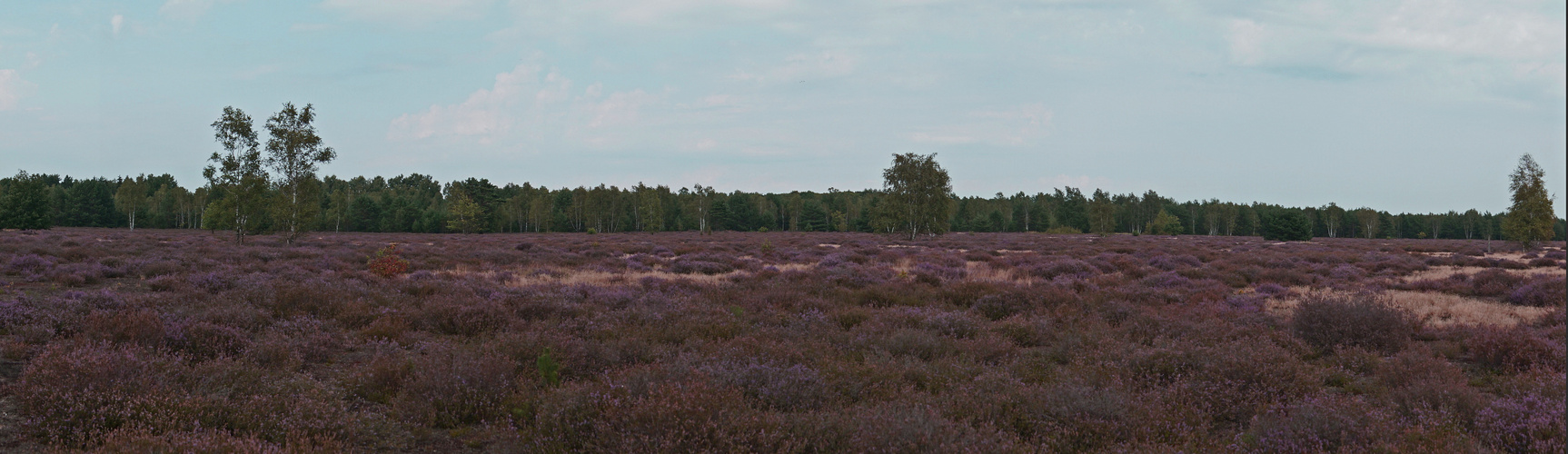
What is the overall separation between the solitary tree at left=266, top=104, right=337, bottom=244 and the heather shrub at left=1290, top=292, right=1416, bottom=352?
128 feet

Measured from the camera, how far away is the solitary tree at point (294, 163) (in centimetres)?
3353

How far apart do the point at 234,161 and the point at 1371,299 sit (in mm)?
42909

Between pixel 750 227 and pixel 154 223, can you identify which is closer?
pixel 154 223

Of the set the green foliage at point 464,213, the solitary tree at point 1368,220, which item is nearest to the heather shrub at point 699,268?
the green foliage at point 464,213

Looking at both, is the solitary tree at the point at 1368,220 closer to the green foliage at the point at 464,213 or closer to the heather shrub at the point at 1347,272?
the heather shrub at the point at 1347,272

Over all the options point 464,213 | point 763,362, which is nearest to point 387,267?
point 763,362

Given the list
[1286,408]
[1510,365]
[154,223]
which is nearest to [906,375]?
[1286,408]

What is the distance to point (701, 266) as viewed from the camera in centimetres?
2277

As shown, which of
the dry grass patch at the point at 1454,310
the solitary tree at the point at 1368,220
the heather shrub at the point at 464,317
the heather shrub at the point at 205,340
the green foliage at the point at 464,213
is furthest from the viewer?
the solitary tree at the point at 1368,220

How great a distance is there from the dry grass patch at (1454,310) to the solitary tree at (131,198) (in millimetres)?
108447

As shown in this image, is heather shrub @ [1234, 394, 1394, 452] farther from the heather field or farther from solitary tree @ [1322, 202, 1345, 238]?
solitary tree @ [1322, 202, 1345, 238]

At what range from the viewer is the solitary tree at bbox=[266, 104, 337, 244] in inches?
1320

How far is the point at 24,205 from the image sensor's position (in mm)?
52031

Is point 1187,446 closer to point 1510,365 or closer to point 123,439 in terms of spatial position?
point 1510,365
